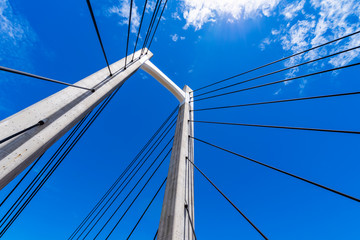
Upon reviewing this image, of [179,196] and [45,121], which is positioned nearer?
[45,121]

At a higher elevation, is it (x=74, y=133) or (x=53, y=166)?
(x=74, y=133)

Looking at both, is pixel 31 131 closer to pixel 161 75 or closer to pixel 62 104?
pixel 62 104

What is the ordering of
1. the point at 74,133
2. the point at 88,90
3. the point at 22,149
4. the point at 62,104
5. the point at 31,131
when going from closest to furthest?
the point at 22,149 → the point at 31,131 → the point at 62,104 → the point at 88,90 → the point at 74,133

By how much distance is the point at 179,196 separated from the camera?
2.91 meters

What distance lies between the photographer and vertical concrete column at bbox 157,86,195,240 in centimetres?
251

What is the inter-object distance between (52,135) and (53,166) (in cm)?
308

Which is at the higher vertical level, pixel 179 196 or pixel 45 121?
pixel 179 196

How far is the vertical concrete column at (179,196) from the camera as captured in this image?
251cm

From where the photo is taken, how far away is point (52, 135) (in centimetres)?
248

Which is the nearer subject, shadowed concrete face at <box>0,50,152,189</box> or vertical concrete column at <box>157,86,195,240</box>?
shadowed concrete face at <box>0,50,152,189</box>

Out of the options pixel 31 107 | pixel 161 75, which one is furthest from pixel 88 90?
pixel 161 75

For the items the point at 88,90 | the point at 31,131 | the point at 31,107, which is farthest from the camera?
the point at 88,90

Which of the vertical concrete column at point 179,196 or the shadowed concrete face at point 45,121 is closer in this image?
the shadowed concrete face at point 45,121

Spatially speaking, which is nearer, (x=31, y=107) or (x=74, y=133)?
(x=31, y=107)
